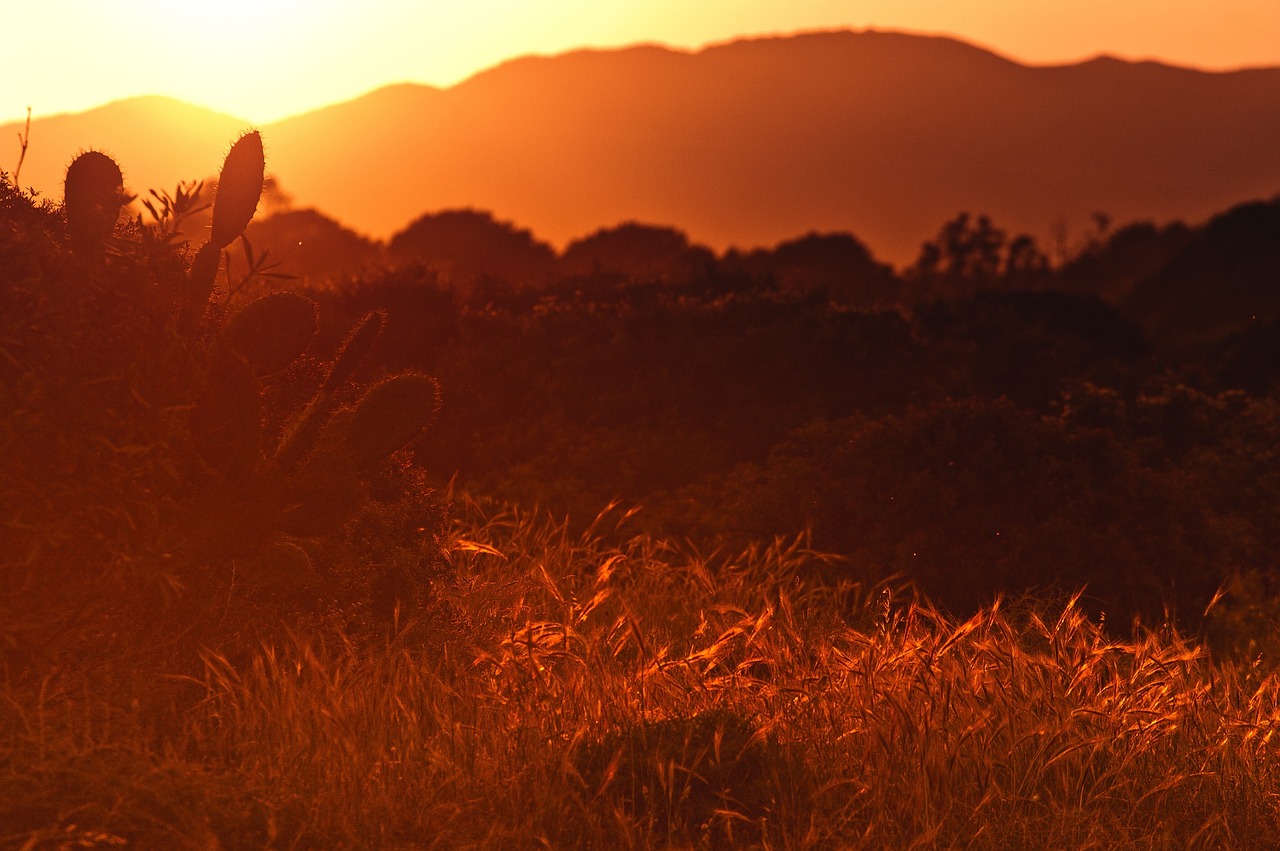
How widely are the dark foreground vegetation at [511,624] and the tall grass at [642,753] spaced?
0.02 meters

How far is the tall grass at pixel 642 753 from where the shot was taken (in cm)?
525

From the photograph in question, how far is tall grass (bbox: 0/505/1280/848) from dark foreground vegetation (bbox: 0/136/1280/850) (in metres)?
0.02

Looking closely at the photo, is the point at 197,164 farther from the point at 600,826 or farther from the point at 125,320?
the point at 600,826

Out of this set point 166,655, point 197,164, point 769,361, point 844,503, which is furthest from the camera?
point 769,361

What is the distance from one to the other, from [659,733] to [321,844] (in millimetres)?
1444

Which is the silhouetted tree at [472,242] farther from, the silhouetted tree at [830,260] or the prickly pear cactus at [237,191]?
the prickly pear cactus at [237,191]

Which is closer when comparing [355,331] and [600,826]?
[600,826]

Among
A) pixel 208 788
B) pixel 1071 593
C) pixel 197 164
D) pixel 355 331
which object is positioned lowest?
pixel 1071 593

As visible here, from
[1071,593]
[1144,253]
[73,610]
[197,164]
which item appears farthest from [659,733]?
[1144,253]

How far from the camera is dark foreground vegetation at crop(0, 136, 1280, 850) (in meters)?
5.59

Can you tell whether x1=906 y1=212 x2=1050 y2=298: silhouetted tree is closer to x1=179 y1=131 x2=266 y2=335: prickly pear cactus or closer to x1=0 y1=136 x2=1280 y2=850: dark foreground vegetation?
x1=0 y1=136 x2=1280 y2=850: dark foreground vegetation

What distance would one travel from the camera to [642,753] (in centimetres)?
577

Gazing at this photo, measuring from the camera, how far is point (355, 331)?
8.12 metres

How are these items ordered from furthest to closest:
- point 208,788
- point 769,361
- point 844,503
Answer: point 769,361, point 844,503, point 208,788
